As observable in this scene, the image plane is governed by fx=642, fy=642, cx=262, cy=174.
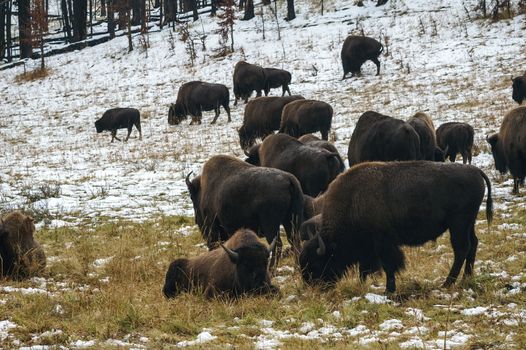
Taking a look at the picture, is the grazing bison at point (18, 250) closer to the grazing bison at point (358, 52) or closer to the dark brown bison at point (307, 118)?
the dark brown bison at point (307, 118)

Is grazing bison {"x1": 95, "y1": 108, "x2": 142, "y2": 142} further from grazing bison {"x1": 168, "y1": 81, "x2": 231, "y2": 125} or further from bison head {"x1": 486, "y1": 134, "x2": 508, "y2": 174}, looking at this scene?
bison head {"x1": 486, "y1": 134, "x2": 508, "y2": 174}

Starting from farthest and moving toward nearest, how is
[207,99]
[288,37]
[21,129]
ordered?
[288,37] < [21,129] < [207,99]

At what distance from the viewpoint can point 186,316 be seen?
568 centimetres

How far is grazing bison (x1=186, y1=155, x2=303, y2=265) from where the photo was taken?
26.1 ft

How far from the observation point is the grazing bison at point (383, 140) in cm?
1159

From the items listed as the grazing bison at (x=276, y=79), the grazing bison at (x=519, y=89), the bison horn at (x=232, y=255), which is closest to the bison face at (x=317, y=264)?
the bison horn at (x=232, y=255)

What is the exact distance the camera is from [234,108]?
27750 millimetres

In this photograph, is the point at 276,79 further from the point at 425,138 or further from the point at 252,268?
the point at 252,268

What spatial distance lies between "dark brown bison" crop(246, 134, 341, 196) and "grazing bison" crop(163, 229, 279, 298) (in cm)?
351

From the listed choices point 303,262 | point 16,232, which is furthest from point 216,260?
point 16,232

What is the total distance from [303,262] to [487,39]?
2506 centimetres

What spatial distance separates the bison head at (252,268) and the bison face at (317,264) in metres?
0.60

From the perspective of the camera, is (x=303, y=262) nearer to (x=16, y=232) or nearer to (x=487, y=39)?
(x=16, y=232)

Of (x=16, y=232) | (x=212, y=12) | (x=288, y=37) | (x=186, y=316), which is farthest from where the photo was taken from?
(x=212, y=12)
